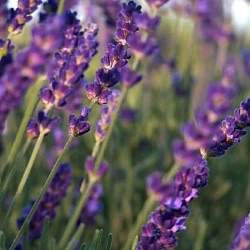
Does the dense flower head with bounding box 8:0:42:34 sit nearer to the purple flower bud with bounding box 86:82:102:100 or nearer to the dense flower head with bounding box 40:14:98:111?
the dense flower head with bounding box 40:14:98:111

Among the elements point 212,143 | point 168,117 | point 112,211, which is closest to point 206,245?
point 112,211

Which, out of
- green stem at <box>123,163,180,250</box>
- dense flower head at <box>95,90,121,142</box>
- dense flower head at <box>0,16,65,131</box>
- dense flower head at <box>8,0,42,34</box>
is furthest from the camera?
dense flower head at <box>95,90,121,142</box>

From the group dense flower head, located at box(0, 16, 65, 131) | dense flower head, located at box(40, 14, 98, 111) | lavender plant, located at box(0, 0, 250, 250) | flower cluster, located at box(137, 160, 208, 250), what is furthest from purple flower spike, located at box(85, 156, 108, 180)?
dense flower head, located at box(0, 16, 65, 131)

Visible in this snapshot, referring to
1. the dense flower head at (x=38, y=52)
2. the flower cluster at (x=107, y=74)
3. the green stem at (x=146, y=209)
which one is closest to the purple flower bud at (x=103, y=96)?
the flower cluster at (x=107, y=74)

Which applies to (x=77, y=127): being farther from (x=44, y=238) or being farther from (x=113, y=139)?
(x=113, y=139)

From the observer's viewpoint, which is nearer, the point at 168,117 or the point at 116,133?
the point at 116,133

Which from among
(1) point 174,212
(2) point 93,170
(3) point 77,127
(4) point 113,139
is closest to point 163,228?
(1) point 174,212

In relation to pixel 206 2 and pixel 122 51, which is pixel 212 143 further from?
pixel 206 2
